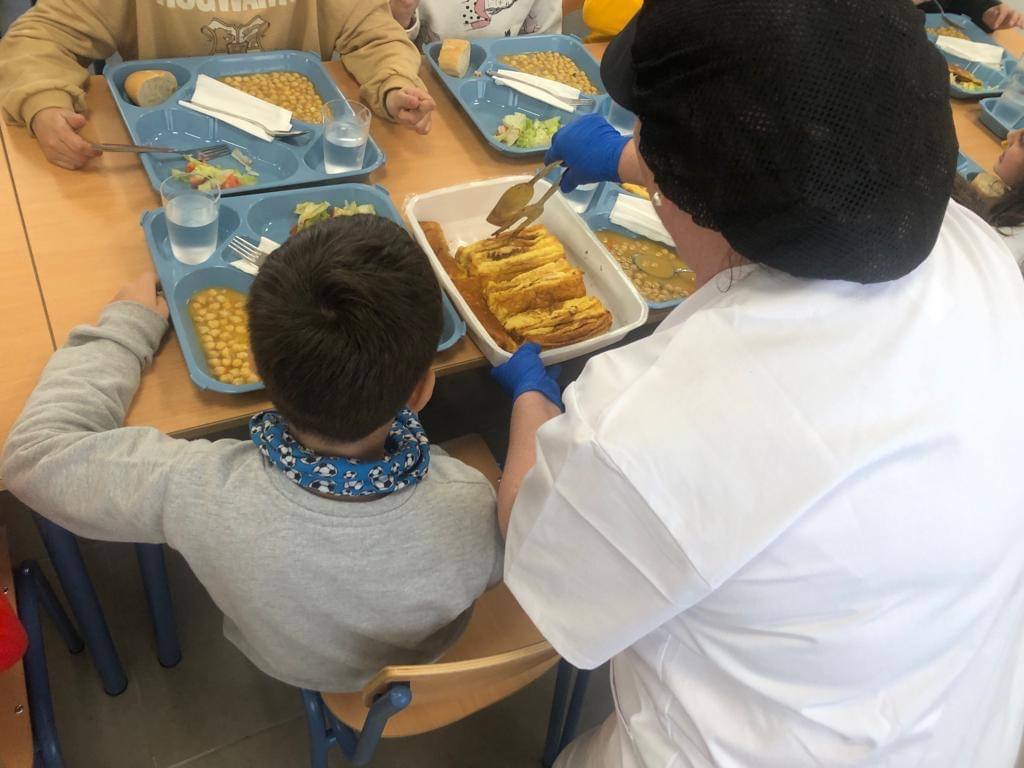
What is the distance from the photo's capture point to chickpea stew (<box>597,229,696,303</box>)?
1.46m

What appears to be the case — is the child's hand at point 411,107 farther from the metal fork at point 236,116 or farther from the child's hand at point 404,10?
the child's hand at point 404,10

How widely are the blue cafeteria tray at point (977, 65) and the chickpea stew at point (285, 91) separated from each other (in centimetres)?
172

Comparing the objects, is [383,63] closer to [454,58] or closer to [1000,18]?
[454,58]

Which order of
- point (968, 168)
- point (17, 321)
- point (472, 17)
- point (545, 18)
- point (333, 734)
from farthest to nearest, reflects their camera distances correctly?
point (545, 18) < point (472, 17) < point (968, 168) < point (333, 734) < point (17, 321)

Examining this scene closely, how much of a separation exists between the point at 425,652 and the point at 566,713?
0.56 meters

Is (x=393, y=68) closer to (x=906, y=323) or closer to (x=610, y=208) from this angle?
(x=610, y=208)

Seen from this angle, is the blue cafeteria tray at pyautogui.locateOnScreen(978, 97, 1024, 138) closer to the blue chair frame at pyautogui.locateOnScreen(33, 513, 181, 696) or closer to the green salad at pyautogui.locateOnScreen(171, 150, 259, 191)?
the green salad at pyautogui.locateOnScreen(171, 150, 259, 191)

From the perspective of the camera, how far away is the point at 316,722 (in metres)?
1.19

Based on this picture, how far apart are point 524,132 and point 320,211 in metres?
0.53

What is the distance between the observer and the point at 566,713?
4.93 ft

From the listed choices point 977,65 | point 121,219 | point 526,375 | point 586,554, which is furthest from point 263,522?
point 977,65

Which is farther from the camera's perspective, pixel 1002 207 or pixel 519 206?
pixel 1002 207

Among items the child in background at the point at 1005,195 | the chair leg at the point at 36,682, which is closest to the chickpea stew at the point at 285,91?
the chair leg at the point at 36,682

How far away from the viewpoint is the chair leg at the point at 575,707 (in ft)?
4.51
